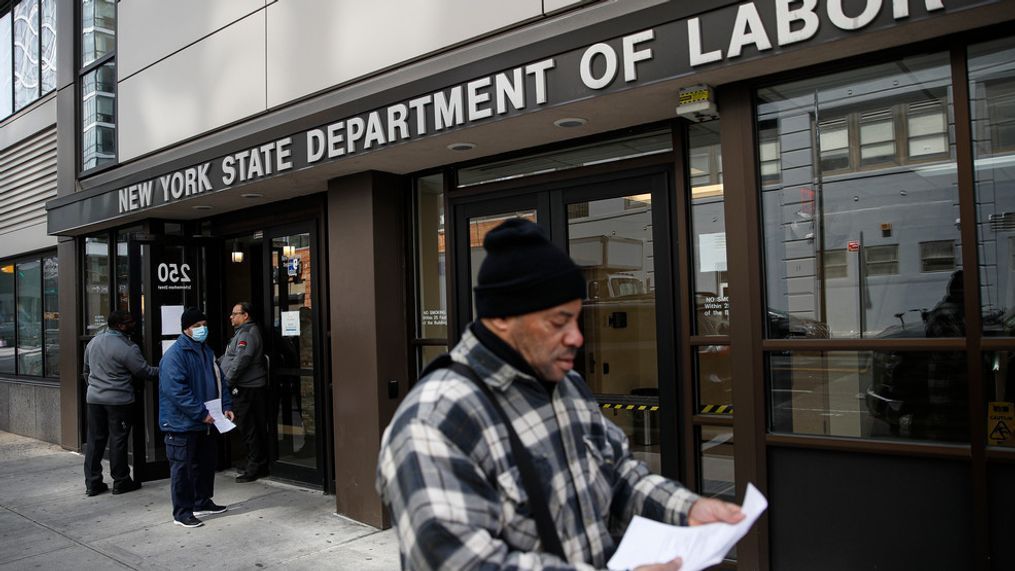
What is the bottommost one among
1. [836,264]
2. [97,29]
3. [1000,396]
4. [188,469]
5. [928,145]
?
[188,469]

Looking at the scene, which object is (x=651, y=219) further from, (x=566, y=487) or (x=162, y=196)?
(x=162, y=196)

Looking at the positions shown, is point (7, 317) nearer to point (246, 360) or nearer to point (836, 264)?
point (246, 360)

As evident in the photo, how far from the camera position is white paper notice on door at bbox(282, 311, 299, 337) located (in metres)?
7.73

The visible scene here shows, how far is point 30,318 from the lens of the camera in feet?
39.6

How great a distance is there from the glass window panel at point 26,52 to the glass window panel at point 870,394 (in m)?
11.5

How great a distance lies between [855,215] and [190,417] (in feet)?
17.4

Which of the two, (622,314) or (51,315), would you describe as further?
(51,315)

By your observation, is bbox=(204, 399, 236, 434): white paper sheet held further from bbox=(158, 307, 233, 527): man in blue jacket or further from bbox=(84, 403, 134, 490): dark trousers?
bbox=(84, 403, 134, 490): dark trousers

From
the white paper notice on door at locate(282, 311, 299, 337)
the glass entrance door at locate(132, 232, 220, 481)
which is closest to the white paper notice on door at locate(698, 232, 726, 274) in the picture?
the white paper notice on door at locate(282, 311, 299, 337)

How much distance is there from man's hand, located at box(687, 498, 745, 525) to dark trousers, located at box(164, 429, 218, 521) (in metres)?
5.58

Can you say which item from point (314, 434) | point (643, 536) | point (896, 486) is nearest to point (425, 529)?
point (643, 536)

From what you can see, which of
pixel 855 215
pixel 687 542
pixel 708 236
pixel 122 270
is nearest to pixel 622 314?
pixel 708 236

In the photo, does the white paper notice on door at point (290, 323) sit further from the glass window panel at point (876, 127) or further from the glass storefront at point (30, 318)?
the glass window panel at point (876, 127)

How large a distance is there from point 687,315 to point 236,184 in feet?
13.4
